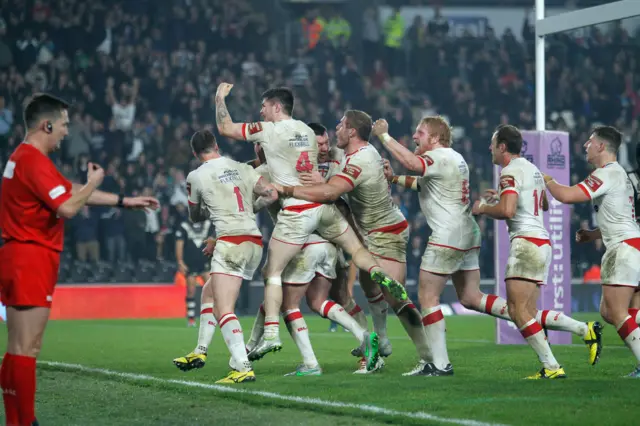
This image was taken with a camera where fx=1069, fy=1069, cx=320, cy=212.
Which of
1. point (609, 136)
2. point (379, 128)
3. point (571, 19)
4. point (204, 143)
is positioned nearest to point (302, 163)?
point (379, 128)

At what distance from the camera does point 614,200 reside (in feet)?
32.0

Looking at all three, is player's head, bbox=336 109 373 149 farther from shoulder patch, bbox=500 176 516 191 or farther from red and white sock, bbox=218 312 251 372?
red and white sock, bbox=218 312 251 372

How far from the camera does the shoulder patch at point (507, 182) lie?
9.46 metres

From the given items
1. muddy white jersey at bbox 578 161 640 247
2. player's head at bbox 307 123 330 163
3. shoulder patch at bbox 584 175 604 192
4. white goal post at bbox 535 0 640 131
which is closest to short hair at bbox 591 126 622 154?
muddy white jersey at bbox 578 161 640 247

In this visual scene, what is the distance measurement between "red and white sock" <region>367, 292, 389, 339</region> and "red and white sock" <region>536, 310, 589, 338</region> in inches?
66.4

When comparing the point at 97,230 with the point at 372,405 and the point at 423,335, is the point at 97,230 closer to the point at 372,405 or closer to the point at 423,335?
the point at 423,335

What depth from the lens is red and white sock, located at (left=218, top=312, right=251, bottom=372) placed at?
964 cm

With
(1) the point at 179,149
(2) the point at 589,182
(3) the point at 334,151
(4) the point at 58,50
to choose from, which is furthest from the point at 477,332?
(4) the point at 58,50

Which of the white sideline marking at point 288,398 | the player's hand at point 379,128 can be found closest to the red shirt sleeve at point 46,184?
the white sideline marking at point 288,398

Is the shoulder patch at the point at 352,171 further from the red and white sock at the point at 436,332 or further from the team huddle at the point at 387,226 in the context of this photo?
the red and white sock at the point at 436,332

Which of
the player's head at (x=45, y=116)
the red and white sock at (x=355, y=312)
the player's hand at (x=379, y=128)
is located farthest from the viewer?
the red and white sock at (x=355, y=312)

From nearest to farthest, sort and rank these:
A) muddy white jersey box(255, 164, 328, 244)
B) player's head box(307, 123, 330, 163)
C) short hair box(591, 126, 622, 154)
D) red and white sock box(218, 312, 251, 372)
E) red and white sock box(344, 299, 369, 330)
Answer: red and white sock box(218, 312, 251, 372) → short hair box(591, 126, 622, 154) → muddy white jersey box(255, 164, 328, 244) → player's head box(307, 123, 330, 163) → red and white sock box(344, 299, 369, 330)

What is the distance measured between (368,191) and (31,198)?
4206 mm

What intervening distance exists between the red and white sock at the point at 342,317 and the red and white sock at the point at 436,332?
74 cm
